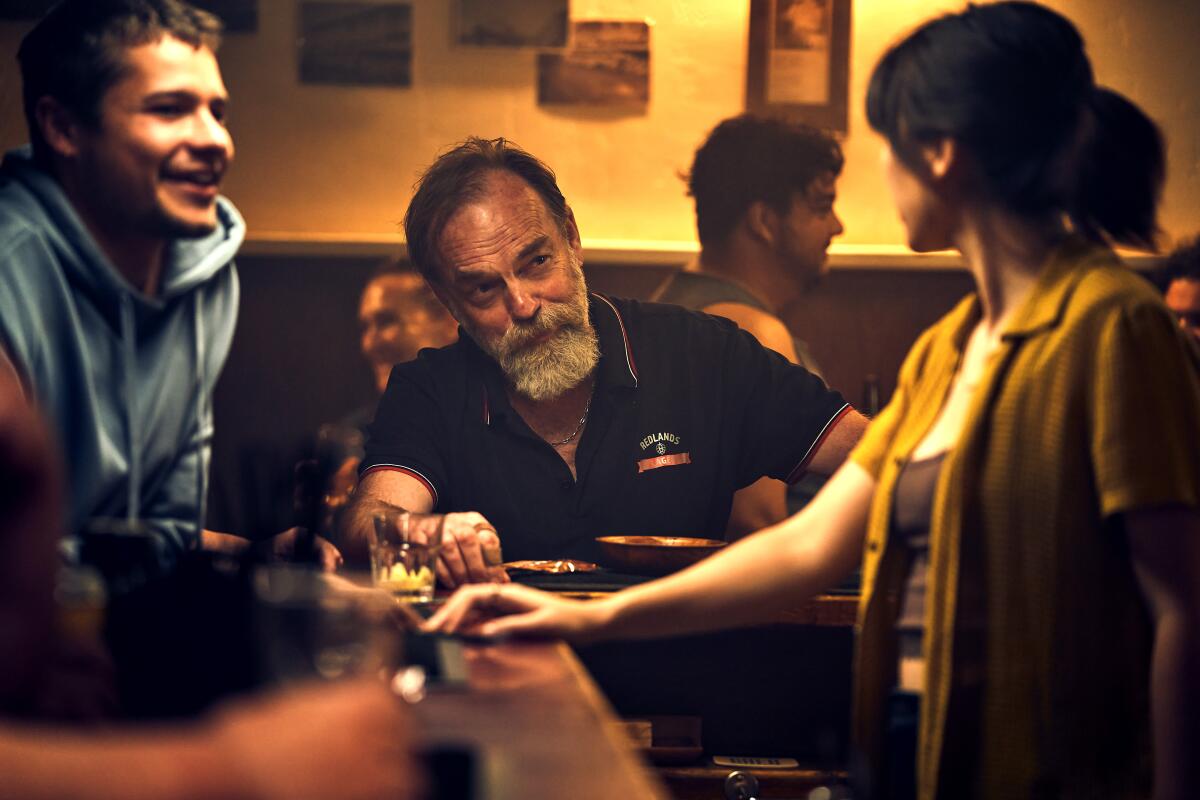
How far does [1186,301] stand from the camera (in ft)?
11.1

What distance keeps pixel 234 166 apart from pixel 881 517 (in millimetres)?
2249

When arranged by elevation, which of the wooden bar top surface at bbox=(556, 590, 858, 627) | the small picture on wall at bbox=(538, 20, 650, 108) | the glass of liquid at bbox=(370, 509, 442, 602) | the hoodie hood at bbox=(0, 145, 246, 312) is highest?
the small picture on wall at bbox=(538, 20, 650, 108)

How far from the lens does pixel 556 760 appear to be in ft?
3.21

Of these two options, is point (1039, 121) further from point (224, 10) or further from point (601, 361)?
point (224, 10)

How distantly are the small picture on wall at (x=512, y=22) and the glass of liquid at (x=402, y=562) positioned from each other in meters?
1.75

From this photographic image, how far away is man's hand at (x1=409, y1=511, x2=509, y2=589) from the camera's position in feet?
7.18

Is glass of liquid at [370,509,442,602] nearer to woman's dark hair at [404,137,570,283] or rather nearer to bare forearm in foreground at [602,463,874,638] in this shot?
bare forearm in foreground at [602,463,874,638]

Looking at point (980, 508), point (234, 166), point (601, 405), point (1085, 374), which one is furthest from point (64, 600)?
point (234, 166)

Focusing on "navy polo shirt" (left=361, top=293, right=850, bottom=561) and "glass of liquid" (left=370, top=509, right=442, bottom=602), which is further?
"navy polo shirt" (left=361, top=293, right=850, bottom=561)

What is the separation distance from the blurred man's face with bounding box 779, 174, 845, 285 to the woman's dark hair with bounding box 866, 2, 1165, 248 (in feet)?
6.34

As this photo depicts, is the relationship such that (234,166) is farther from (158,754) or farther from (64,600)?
(158,754)

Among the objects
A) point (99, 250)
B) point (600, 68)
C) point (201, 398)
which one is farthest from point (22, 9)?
A: point (600, 68)

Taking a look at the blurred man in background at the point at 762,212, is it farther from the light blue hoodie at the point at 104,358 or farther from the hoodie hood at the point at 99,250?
the light blue hoodie at the point at 104,358

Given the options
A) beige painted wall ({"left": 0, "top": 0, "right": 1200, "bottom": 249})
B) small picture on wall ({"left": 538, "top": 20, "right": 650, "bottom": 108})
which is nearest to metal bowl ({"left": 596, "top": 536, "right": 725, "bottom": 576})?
beige painted wall ({"left": 0, "top": 0, "right": 1200, "bottom": 249})
